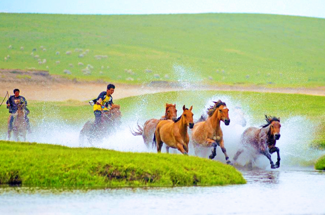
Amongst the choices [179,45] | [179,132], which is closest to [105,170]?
[179,132]

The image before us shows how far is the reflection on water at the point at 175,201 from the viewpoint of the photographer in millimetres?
11820

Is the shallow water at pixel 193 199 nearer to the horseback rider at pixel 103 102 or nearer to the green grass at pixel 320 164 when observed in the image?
the green grass at pixel 320 164

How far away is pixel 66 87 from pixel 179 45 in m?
31.2

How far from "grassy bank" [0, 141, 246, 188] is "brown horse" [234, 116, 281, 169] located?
315cm

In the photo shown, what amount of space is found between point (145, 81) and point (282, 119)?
3274 cm

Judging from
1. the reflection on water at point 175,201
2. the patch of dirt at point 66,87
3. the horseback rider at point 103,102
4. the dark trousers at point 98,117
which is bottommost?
the reflection on water at point 175,201

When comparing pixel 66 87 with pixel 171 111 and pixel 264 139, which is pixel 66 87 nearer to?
pixel 171 111

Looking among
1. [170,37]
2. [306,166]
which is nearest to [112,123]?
[306,166]

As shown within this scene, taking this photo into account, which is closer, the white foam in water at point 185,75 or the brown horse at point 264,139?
the brown horse at point 264,139

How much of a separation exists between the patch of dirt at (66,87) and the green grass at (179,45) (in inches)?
180

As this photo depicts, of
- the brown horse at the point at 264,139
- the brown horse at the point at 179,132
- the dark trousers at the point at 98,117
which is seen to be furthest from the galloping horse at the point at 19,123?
the brown horse at the point at 264,139

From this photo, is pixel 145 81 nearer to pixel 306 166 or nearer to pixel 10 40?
pixel 10 40

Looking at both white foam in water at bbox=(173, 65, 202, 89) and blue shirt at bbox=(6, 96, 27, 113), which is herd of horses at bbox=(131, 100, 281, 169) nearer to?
blue shirt at bbox=(6, 96, 27, 113)

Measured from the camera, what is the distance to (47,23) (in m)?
95.5
